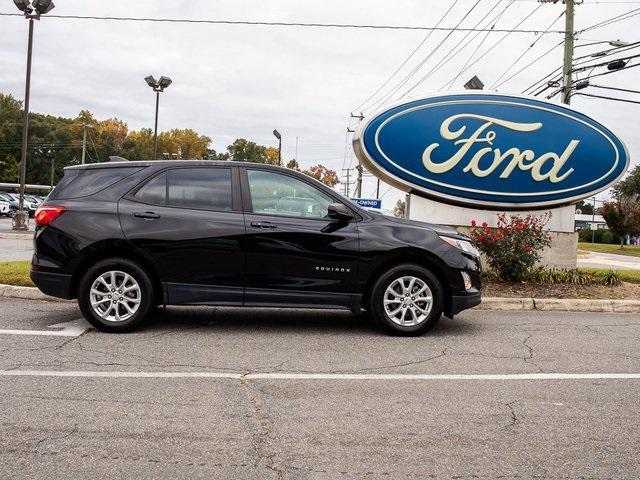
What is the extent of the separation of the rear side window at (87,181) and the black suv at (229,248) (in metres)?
0.01

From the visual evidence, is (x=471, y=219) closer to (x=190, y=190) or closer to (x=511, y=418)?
(x=190, y=190)

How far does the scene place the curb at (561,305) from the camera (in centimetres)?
927

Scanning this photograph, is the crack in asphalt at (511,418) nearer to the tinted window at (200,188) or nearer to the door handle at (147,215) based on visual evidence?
the tinted window at (200,188)

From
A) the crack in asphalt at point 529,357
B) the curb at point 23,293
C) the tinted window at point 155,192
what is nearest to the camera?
the crack in asphalt at point 529,357

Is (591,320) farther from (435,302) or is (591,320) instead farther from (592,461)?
(592,461)

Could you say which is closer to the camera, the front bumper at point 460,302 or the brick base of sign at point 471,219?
the front bumper at point 460,302

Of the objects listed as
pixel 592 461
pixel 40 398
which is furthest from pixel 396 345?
pixel 40 398

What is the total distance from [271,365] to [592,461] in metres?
2.75

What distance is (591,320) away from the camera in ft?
28.0

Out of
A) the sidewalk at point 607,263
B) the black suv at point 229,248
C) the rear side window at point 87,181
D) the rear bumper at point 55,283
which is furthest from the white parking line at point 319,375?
the sidewalk at point 607,263

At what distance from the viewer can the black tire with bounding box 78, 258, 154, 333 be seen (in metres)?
6.46

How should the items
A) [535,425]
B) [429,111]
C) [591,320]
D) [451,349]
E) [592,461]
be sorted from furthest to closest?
[429,111] → [591,320] → [451,349] → [535,425] → [592,461]

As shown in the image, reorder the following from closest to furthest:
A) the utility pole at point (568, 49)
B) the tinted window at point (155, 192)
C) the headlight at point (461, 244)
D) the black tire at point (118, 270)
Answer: the black tire at point (118, 270) → the tinted window at point (155, 192) → the headlight at point (461, 244) → the utility pole at point (568, 49)

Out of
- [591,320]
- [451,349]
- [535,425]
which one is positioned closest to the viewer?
[535,425]
